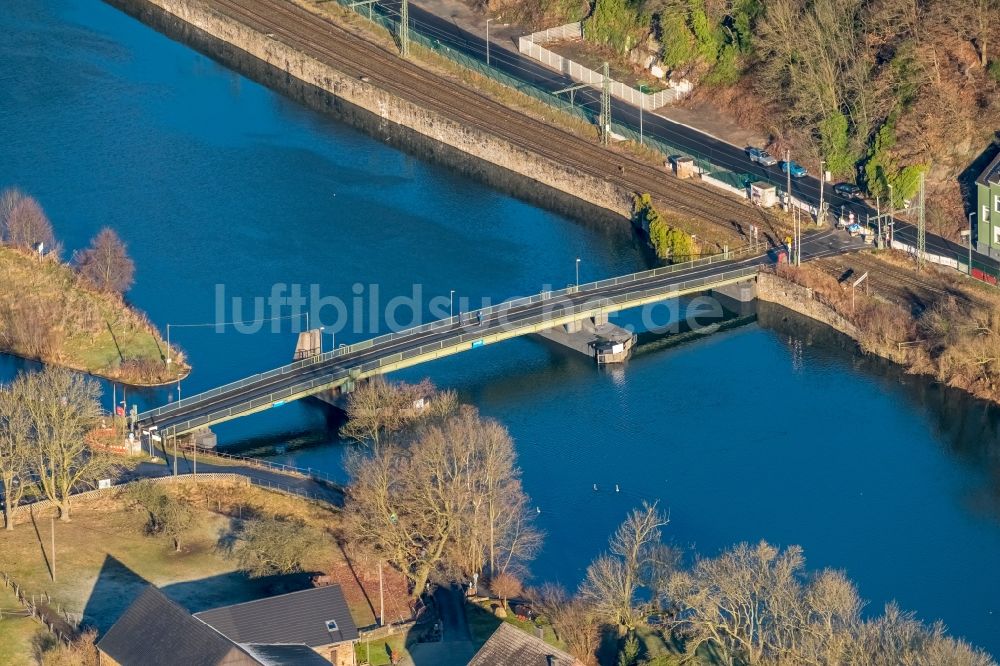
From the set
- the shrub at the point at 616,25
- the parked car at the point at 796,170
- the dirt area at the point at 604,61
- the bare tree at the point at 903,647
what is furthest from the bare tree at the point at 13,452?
the shrub at the point at 616,25

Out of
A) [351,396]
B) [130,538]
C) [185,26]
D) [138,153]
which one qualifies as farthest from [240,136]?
[130,538]

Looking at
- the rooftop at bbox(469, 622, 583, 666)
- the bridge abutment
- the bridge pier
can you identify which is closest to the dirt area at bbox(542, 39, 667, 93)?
the bridge abutment

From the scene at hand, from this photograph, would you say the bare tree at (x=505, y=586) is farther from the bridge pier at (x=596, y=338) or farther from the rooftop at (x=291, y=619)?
the bridge pier at (x=596, y=338)

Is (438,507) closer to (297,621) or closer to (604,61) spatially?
(297,621)

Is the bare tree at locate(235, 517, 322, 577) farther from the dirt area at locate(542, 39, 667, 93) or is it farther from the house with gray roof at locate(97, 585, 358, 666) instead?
the dirt area at locate(542, 39, 667, 93)

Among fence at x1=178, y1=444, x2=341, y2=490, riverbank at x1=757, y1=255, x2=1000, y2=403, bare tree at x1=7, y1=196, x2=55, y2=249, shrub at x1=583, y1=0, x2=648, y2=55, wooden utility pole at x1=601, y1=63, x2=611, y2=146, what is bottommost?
fence at x1=178, y1=444, x2=341, y2=490

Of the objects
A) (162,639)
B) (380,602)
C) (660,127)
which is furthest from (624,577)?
(660,127)

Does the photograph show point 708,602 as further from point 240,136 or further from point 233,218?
point 240,136
